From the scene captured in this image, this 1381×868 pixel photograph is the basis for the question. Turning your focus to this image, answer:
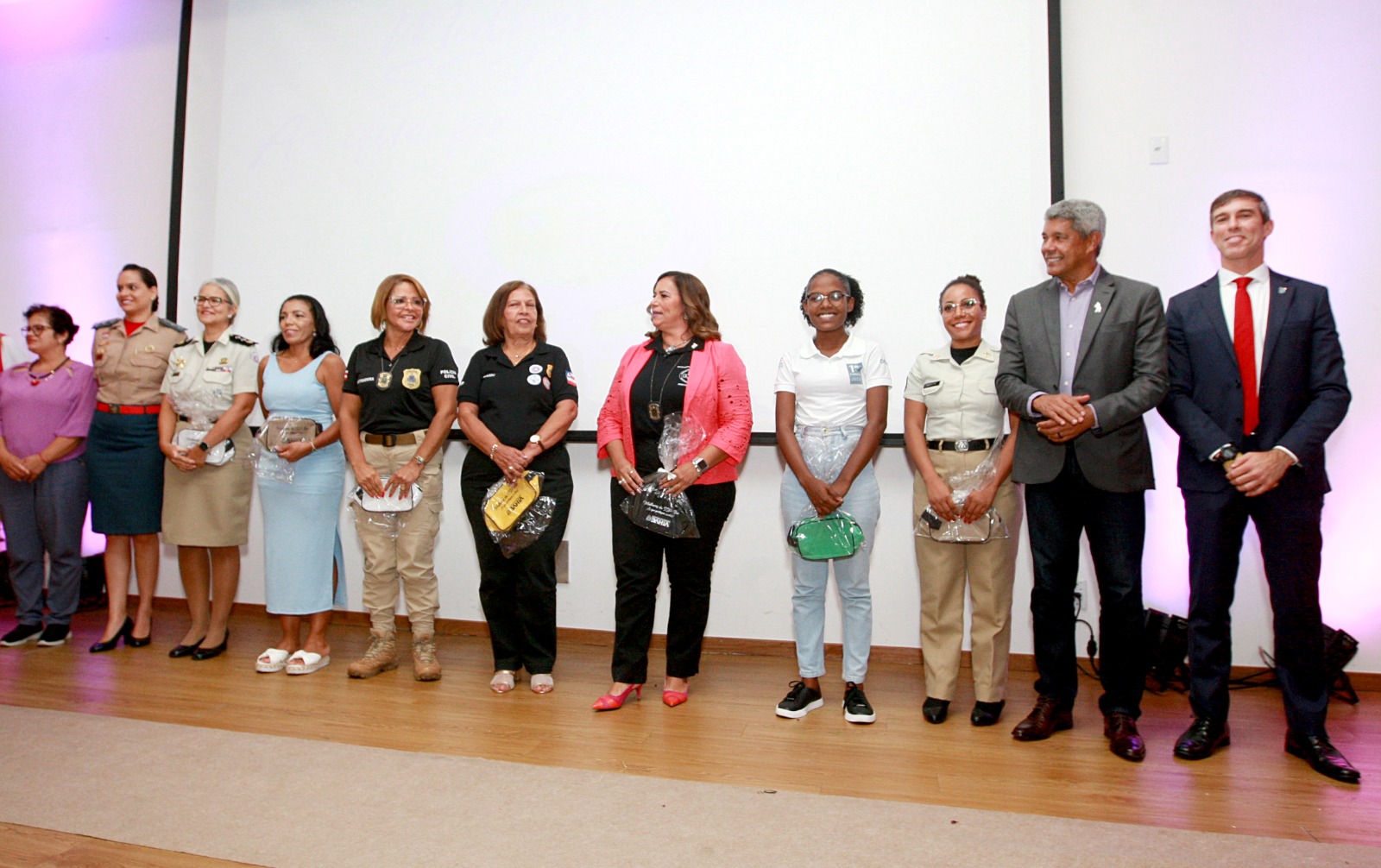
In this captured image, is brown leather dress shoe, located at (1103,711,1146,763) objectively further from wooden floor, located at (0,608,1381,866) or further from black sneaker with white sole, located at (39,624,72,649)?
black sneaker with white sole, located at (39,624,72,649)

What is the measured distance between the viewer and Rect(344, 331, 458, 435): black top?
11.2 ft

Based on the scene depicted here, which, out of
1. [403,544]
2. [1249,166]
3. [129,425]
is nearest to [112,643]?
[129,425]

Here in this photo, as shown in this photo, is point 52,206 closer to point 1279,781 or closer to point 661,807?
point 661,807

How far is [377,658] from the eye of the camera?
3.53 m

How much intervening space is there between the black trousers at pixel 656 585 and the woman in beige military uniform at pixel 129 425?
2278mm

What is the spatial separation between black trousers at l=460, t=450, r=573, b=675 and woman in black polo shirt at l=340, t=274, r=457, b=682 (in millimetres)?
244

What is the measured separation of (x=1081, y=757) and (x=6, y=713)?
3586 mm

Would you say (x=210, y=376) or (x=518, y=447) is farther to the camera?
(x=210, y=376)

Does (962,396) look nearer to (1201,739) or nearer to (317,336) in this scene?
(1201,739)

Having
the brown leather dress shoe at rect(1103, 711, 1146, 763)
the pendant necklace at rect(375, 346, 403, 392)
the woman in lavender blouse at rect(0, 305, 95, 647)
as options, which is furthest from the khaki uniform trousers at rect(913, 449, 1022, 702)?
the woman in lavender blouse at rect(0, 305, 95, 647)

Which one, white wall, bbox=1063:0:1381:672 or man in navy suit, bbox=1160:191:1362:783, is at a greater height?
white wall, bbox=1063:0:1381:672

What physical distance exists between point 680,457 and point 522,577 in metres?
0.81

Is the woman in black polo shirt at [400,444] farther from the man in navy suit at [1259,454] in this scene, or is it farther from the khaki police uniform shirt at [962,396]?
A: the man in navy suit at [1259,454]

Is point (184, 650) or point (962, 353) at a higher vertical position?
point (962, 353)
